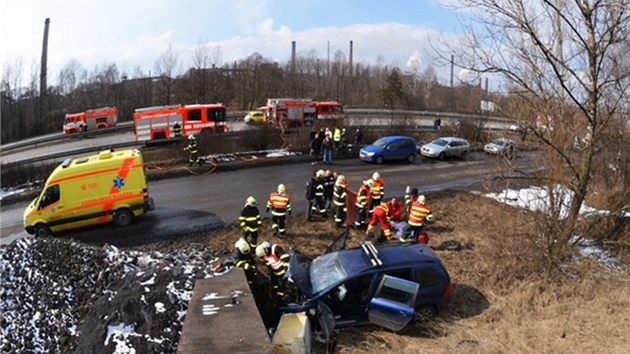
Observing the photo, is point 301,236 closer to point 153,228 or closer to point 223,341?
point 153,228

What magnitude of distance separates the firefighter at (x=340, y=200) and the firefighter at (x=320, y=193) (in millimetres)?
435

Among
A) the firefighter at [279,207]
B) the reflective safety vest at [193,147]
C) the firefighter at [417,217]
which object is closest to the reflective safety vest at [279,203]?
the firefighter at [279,207]

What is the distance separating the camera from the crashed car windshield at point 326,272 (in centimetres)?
801

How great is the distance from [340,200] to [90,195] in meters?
7.24

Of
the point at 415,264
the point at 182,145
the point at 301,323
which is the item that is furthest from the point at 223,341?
the point at 182,145

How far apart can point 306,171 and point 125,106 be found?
44.9 meters

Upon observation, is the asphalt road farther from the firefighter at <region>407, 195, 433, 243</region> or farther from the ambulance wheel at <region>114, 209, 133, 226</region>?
the firefighter at <region>407, 195, 433, 243</region>

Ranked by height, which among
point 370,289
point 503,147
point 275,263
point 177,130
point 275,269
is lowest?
point 370,289

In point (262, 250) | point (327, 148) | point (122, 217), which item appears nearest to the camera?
point (262, 250)

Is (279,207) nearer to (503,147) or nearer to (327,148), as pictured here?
(503,147)

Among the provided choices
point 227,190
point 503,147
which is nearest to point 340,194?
point 503,147

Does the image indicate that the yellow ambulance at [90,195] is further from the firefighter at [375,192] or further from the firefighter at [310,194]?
the firefighter at [375,192]

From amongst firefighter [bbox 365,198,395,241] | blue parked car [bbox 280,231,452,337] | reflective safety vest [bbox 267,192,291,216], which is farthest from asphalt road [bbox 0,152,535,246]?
blue parked car [bbox 280,231,452,337]

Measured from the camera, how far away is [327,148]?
2169cm
